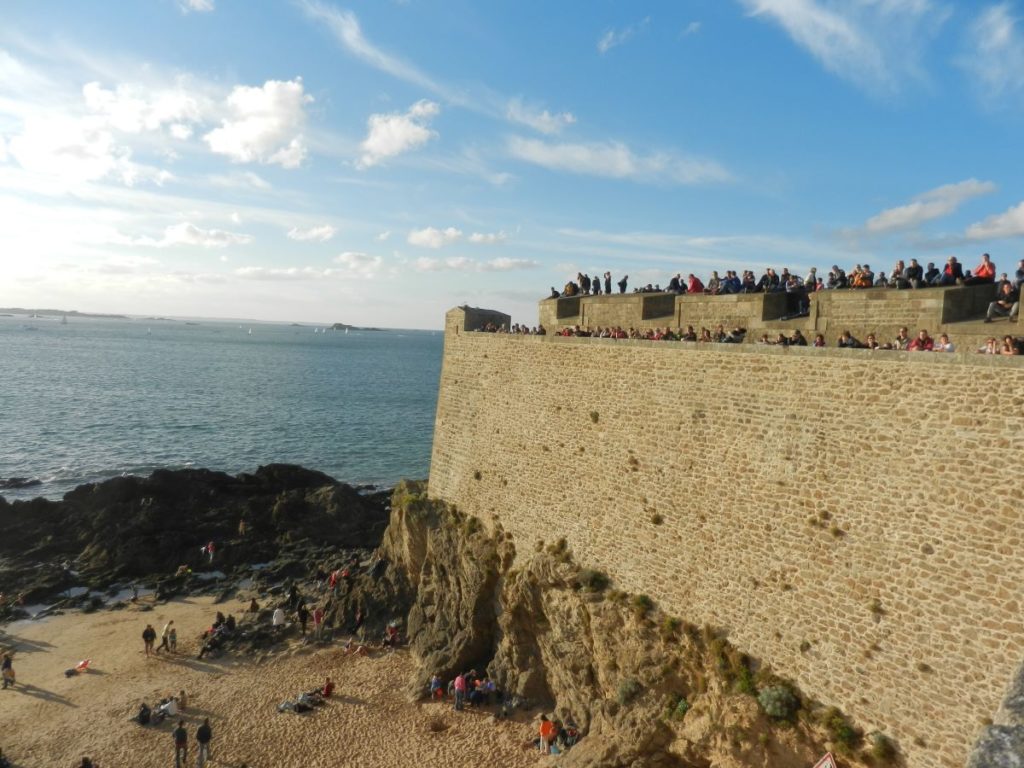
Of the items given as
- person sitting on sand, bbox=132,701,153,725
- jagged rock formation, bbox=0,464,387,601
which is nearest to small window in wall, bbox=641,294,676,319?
person sitting on sand, bbox=132,701,153,725

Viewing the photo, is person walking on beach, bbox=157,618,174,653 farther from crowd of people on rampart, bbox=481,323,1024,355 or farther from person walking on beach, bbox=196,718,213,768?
crowd of people on rampart, bbox=481,323,1024,355

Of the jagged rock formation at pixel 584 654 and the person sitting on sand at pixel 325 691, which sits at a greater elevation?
the jagged rock formation at pixel 584 654

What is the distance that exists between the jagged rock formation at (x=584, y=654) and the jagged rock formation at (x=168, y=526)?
8.42m

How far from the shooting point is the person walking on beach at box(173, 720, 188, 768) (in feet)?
49.4

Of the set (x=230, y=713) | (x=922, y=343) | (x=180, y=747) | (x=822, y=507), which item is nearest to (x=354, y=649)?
(x=230, y=713)

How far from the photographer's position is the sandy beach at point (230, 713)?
49.6ft

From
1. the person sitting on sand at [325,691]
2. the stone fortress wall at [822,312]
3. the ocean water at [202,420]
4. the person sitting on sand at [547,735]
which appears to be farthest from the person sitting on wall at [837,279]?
the ocean water at [202,420]

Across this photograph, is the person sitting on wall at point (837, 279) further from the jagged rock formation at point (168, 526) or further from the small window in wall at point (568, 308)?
the jagged rock formation at point (168, 526)

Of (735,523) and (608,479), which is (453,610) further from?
(735,523)

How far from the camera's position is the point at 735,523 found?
36.2 ft

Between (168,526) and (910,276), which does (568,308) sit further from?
(168,526)

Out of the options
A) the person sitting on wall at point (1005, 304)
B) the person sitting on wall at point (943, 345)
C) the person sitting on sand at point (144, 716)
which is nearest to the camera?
the person sitting on wall at point (943, 345)

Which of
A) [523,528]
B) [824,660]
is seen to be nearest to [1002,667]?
[824,660]

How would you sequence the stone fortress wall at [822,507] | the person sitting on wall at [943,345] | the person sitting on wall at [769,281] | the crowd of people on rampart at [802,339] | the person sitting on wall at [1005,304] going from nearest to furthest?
the stone fortress wall at [822,507] → the crowd of people on rampart at [802,339] → the person sitting on wall at [943,345] → the person sitting on wall at [1005,304] → the person sitting on wall at [769,281]
